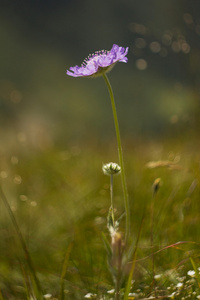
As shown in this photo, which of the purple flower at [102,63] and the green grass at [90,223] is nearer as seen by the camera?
the purple flower at [102,63]

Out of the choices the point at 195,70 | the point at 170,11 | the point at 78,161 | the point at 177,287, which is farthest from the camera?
the point at 78,161

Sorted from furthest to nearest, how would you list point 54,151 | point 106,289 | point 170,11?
point 54,151 < point 170,11 < point 106,289

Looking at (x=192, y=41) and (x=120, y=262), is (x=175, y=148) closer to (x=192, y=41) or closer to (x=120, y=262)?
(x=192, y=41)

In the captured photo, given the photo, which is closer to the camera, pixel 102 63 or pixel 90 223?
pixel 102 63

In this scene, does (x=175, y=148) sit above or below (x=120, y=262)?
above

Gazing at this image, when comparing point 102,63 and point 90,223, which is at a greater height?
point 102,63

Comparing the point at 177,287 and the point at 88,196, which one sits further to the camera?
the point at 88,196

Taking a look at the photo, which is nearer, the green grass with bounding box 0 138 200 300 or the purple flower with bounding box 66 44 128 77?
the purple flower with bounding box 66 44 128 77

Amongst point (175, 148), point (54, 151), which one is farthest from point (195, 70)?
point (54, 151)
